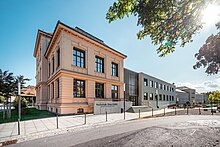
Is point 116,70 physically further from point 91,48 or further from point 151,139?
point 151,139

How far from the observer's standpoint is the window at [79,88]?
1880cm

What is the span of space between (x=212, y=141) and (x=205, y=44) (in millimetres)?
3981

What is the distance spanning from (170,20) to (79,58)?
16.0 meters

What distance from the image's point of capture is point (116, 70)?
2731 centimetres

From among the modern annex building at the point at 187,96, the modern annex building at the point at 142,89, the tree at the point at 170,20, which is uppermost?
the tree at the point at 170,20

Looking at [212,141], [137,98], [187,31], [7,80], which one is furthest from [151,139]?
[137,98]

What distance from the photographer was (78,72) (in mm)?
18938

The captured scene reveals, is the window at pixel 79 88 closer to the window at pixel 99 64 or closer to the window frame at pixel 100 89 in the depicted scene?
the window frame at pixel 100 89

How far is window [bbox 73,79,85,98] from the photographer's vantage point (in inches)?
740

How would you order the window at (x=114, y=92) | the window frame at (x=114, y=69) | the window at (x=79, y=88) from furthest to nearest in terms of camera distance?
the window frame at (x=114, y=69), the window at (x=114, y=92), the window at (x=79, y=88)

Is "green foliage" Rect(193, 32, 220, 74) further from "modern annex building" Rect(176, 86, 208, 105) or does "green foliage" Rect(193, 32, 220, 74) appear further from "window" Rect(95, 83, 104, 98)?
"modern annex building" Rect(176, 86, 208, 105)

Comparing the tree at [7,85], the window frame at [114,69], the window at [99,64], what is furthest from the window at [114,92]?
the tree at [7,85]

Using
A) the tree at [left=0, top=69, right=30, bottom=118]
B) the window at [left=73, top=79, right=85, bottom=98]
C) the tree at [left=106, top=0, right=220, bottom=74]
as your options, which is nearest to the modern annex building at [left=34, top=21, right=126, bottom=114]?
the window at [left=73, top=79, right=85, bottom=98]

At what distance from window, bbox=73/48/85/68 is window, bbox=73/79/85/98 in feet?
7.70
